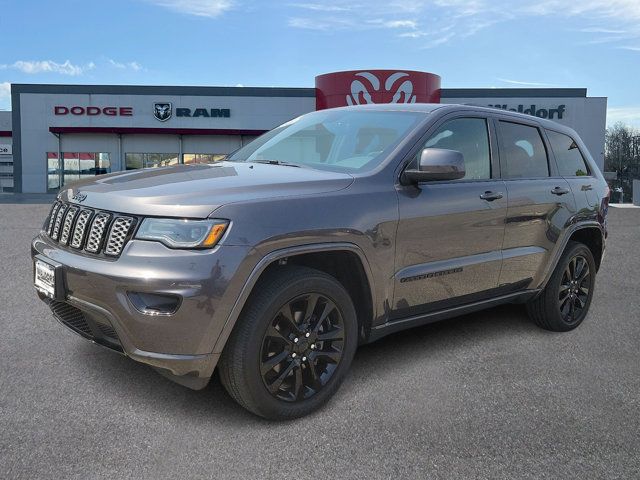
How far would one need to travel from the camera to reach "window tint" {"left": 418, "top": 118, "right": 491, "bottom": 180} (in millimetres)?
3898

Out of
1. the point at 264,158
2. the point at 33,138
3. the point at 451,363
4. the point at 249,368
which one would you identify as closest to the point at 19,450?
the point at 249,368

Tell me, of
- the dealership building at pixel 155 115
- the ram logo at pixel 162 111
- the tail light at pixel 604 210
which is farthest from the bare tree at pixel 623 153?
the tail light at pixel 604 210

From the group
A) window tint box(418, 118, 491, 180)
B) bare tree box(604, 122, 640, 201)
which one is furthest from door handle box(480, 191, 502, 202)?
bare tree box(604, 122, 640, 201)

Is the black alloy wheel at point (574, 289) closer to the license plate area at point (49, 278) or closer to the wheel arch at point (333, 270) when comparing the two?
the wheel arch at point (333, 270)

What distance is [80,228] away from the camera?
9.98 feet

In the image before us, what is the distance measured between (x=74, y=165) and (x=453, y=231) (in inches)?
1298

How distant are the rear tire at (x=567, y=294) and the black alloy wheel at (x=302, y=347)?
229cm

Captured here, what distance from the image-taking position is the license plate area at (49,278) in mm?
3016

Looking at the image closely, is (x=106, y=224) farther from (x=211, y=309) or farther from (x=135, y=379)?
(x=135, y=379)

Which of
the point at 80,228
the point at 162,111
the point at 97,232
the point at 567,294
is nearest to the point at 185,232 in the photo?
the point at 97,232

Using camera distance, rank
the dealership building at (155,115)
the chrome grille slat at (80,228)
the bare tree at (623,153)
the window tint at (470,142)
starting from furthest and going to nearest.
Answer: the bare tree at (623,153), the dealership building at (155,115), the window tint at (470,142), the chrome grille slat at (80,228)

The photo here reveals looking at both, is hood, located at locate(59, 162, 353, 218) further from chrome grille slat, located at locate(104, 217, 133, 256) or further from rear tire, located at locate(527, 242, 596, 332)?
rear tire, located at locate(527, 242, 596, 332)

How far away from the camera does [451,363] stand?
3982mm

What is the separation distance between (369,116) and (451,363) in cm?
181
